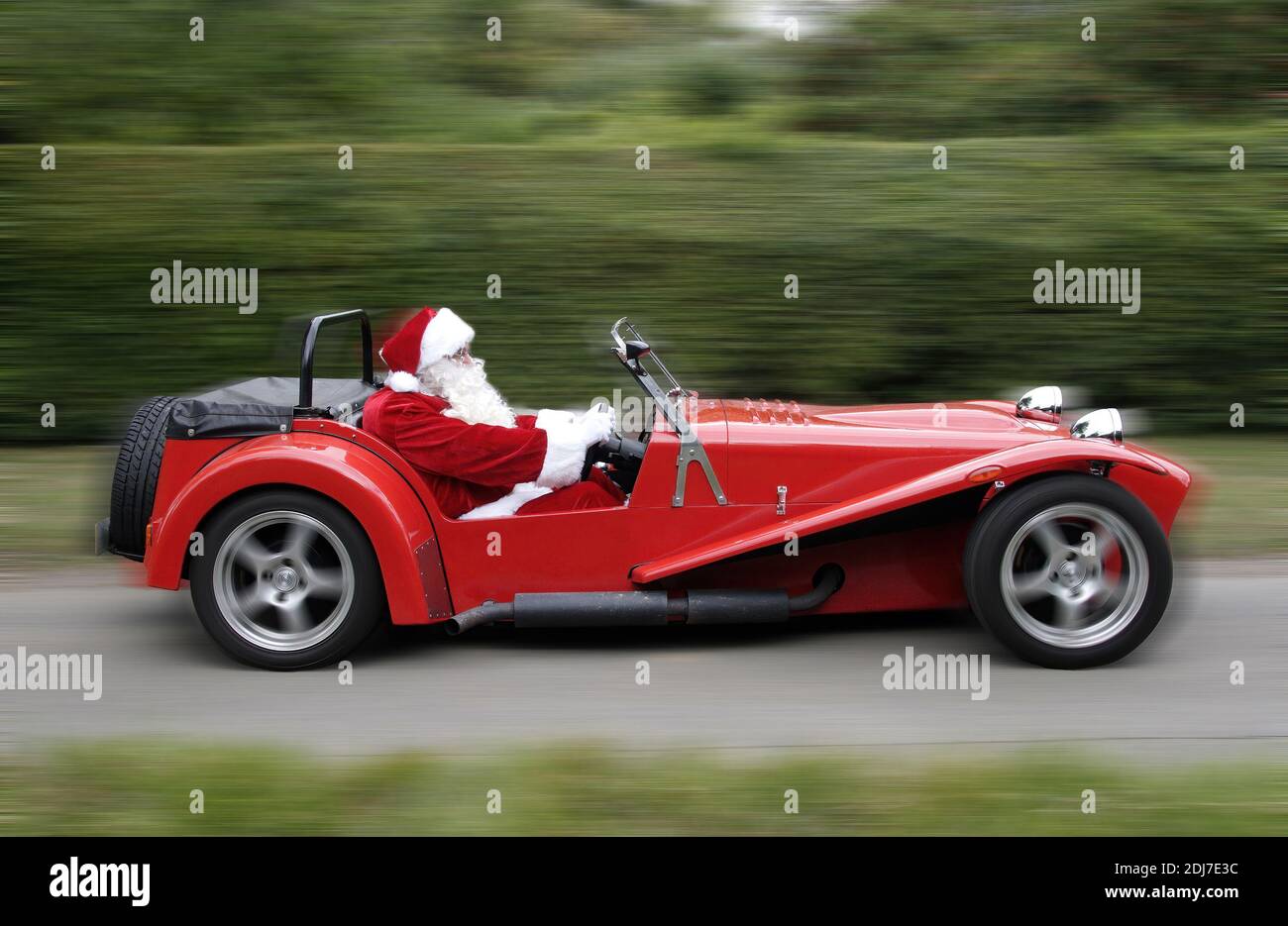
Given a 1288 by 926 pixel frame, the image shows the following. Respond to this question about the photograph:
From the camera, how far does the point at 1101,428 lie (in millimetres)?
4961

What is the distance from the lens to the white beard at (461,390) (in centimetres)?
524

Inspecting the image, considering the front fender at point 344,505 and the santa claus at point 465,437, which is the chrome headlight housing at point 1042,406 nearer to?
the santa claus at point 465,437

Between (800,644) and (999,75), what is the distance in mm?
7414

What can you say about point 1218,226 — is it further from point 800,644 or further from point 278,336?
point 278,336

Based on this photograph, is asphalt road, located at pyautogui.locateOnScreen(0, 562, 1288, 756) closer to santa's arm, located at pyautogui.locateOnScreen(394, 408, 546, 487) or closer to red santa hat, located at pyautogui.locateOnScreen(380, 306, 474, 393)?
santa's arm, located at pyautogui.locateOnScreen(394, 408, 546, 487)

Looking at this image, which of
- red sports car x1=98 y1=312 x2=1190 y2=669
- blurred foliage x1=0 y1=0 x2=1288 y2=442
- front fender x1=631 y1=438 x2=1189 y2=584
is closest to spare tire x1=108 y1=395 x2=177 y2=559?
red sports car x1=98 y1=312 x2=1190 y2=669

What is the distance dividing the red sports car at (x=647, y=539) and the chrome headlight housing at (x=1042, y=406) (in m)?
0.32

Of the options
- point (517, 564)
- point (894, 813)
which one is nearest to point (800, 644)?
point (517, 564)

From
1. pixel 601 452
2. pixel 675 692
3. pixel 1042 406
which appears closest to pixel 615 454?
pixel 601 452

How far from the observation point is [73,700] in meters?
4.82

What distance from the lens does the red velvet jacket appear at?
5.04 metres

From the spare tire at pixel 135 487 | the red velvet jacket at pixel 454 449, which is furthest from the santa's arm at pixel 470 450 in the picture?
the spare tire at pixel 135 487

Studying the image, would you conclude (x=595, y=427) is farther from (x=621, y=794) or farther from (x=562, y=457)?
(x=621, y=794)

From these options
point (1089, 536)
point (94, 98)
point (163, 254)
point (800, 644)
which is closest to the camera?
point (1089, 536)
